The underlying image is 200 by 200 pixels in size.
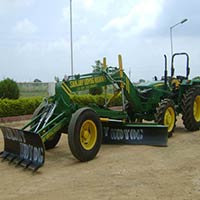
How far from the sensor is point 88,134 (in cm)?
782

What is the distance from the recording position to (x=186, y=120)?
10.9m

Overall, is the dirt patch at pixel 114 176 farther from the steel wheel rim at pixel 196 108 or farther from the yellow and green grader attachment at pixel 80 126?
the steel wheel rim at pixel 196 108

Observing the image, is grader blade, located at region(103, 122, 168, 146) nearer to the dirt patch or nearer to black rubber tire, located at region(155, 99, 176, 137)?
the dirt patch

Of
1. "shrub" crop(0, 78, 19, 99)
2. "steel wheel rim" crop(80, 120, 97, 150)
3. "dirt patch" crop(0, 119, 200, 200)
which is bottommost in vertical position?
"dirt patch" crop(0, 119, 200, 200)

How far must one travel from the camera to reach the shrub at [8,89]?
55.0 ft

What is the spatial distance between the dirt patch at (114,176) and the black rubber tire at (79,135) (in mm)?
164

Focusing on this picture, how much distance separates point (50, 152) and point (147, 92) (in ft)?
11.2

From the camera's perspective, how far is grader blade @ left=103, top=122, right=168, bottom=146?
29.5 ft

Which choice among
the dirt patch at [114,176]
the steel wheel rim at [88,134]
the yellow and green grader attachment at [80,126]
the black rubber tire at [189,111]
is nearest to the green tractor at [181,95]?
the black rubber tire at [189,111]

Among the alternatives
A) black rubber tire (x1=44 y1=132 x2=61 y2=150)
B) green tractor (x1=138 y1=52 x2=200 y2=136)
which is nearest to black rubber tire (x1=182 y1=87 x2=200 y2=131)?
green tractor (x1=138 y1=52 x2=200 y2=136)

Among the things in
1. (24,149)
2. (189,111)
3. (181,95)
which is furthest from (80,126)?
(181,95)

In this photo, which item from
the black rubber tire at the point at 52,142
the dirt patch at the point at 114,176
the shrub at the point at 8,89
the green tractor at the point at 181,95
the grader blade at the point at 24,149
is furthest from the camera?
the shrub at the point at 8,89

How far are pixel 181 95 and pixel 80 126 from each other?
4.86 meters

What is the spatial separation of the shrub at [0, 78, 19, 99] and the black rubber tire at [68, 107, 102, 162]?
9646 mm
